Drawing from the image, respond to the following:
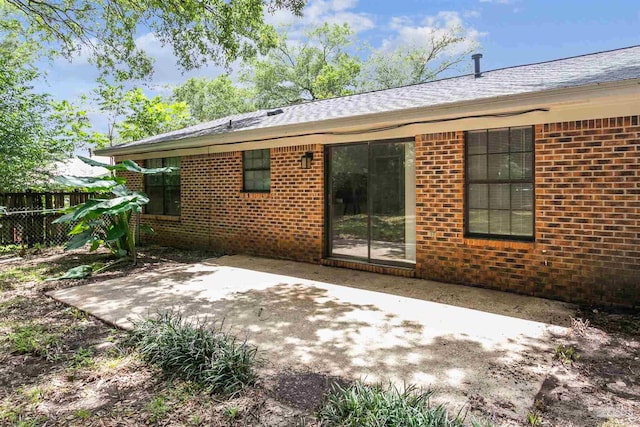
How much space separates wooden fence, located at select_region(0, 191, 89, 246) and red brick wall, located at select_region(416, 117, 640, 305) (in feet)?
30.8

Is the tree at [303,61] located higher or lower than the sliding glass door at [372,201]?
higher

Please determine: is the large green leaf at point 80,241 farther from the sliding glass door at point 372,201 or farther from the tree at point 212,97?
the tree at point 212,97

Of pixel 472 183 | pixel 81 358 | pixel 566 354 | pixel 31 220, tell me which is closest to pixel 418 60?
pixel 472 183

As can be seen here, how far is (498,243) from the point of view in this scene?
214 inches

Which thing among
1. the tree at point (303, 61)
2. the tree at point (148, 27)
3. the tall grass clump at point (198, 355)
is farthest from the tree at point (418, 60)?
the tall grass clump at point (198, 355)

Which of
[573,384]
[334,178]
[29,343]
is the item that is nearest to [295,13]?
[334,178]

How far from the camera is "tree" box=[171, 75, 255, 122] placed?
3483 cm

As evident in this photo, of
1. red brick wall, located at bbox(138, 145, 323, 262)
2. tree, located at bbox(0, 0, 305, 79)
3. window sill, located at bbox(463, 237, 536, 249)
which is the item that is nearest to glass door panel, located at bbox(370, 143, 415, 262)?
window sill, located at bbox(463, 237, 536, 249)

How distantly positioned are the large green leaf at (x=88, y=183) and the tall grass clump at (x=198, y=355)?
4676mm

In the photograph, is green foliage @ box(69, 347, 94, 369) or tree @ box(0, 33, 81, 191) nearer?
green foliage @ box(69, 347, 94, 369)

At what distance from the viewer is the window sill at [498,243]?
5238 millimetres

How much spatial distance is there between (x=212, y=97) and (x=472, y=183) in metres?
36.5

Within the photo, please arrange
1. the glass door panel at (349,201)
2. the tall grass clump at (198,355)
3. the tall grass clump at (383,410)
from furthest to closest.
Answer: the glass door panel at (349,201), the tall grass clump at (198,355), the tall grass clump at (383,410)

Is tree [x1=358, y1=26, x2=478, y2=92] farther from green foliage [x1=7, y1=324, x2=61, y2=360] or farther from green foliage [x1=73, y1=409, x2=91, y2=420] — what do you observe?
green foliage [x1=73, y1=409, x2=91, y2=420]
